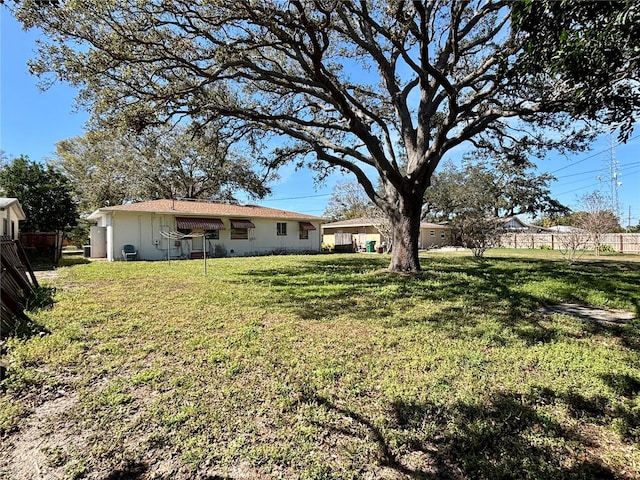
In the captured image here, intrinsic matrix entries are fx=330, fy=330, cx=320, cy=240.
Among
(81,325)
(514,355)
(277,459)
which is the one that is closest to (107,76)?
(81,325)

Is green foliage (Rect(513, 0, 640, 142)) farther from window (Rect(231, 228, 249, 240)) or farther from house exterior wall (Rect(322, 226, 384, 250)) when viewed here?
house exterior wall (Rect(322, 226, 384, 250))

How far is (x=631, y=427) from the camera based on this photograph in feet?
8.90

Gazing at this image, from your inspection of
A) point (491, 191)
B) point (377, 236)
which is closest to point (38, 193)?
point (377, 236)

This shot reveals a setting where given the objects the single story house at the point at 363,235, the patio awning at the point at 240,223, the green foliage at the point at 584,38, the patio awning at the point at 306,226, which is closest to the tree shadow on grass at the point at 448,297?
the green foliage at the point at 584,38

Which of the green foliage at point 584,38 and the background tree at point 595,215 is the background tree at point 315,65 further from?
the background tree at point 595,215

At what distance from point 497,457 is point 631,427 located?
4.30 ft

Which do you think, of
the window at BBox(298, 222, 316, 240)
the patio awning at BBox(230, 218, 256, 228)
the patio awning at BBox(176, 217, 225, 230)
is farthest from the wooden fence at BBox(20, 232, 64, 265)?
the window at BBox(298, 222, 316, 240)

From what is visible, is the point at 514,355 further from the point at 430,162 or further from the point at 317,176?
the point at 317,176

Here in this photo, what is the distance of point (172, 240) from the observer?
62.8 feet

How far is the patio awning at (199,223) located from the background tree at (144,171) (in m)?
5.48

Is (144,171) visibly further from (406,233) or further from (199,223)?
(406,233)

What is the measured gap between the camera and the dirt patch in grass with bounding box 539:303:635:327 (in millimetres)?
5480

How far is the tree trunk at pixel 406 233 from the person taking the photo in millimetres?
10562

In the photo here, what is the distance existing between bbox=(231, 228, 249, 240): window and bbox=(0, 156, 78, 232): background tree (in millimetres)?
9540
